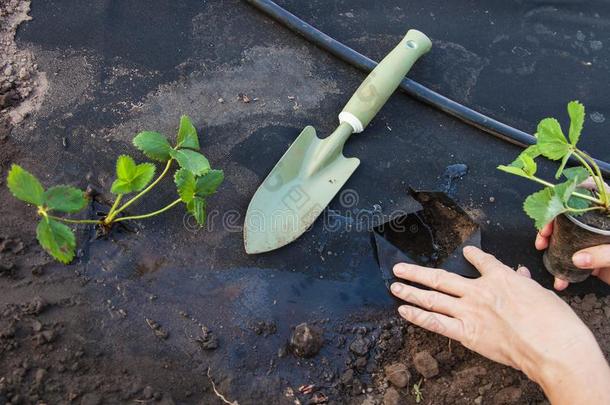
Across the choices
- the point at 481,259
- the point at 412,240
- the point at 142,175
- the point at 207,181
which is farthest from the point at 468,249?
the point at 142,175

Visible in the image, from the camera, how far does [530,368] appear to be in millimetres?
1245

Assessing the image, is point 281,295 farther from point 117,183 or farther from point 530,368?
point 530,368

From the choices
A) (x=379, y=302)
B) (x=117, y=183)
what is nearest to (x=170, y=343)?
(x=117, y=183)

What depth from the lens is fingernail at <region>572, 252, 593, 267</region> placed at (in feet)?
4.41

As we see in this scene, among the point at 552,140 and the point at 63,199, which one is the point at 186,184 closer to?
the point at 63,199

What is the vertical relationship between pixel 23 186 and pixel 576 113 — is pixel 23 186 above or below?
below

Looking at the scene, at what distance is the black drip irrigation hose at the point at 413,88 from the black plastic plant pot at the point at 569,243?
0.38 metres

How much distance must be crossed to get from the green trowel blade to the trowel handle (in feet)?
0.15

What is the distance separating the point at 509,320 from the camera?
50.6 inches

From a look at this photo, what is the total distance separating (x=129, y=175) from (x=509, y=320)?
929 millimetres

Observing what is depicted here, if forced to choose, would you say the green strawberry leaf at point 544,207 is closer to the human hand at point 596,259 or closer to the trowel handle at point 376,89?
the human hand at point 596,259

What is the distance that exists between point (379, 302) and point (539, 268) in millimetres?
473

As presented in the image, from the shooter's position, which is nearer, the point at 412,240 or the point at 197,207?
the point at 197,207

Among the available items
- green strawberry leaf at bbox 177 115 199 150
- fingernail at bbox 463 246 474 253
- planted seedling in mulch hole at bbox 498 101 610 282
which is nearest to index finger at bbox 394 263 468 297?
fingernail at bbox 463 246 474 253
